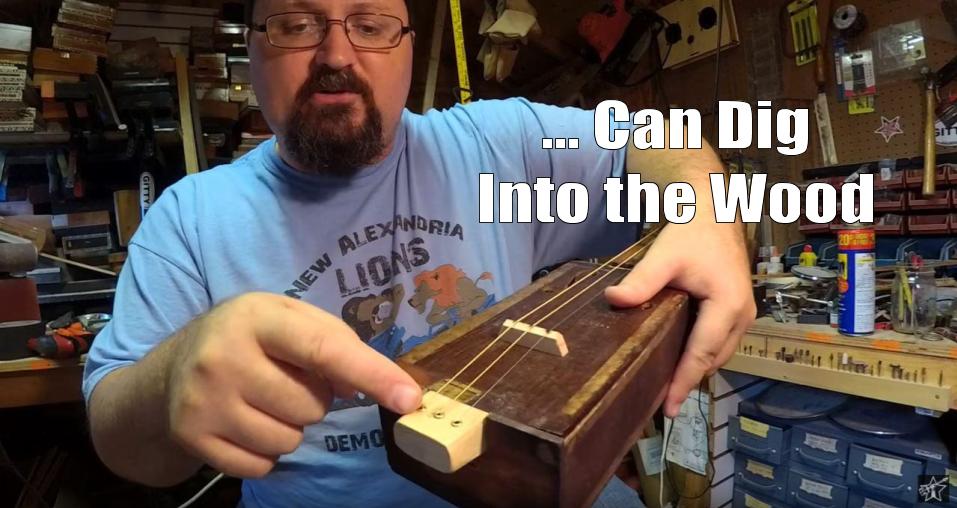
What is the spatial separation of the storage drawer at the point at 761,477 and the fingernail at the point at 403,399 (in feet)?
5.49

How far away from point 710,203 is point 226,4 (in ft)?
9.05

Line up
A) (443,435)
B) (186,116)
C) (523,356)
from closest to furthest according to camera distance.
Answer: (443,435), (523,356), (186,116)

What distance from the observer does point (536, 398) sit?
0.46m

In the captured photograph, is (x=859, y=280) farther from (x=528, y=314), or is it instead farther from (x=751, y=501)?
(x=528, y=314)

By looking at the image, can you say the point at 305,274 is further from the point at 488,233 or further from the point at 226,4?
the point at 226,4

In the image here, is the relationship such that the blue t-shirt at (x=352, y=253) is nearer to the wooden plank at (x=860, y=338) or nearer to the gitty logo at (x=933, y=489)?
the wooden plank at (x=860, y=338)

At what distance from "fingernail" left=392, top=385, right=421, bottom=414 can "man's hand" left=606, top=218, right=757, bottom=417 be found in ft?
1.03

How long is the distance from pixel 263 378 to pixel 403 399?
10 cm

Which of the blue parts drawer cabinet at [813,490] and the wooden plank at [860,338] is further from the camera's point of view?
the blue parts drawer cabinet at [813,490]

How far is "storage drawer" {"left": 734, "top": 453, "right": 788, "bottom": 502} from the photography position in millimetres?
1691

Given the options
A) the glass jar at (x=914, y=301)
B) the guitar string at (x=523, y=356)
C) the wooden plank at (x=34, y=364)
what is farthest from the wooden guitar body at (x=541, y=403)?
the wooden plank at (x=34, y=364)

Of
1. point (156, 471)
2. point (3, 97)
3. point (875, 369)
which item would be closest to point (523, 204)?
point (156, 471)

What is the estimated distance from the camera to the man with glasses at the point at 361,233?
0.71 metres

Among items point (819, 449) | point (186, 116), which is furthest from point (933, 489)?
point (186, 116)
